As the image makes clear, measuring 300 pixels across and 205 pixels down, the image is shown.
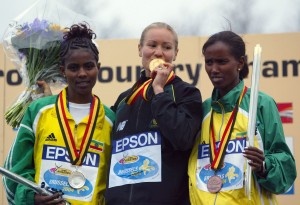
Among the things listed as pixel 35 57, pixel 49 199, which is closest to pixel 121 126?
pixel 49 199

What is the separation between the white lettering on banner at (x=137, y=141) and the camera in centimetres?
423

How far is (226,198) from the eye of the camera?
397 cm

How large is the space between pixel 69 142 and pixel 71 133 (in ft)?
0.18

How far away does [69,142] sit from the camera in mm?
4340

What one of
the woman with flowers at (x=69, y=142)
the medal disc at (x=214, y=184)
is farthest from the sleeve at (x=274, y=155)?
the woman with flowers at (x=69, y=142)

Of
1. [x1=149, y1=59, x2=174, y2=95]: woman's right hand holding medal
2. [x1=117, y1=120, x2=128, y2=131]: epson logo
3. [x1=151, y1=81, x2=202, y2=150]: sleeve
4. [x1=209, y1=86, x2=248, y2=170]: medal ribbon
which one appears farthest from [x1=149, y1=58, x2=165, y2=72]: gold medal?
[x1=209, y1=86, x2=248, y2=170]: medal ribbon

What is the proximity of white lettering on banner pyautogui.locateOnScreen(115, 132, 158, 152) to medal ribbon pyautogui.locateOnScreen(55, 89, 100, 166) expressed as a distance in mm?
177

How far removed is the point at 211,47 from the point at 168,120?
46 cm

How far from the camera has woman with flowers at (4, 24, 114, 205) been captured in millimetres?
4309

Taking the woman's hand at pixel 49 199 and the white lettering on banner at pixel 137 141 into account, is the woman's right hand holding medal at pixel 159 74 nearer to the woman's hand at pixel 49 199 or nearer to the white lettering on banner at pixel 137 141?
the white lettering on banner at pixel 137 141

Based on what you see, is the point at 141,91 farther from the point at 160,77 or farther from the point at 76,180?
the point at 76,180

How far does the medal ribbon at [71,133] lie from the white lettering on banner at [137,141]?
0.58 ft

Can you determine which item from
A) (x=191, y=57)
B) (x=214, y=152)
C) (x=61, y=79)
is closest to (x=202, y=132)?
(x=214, y=152)

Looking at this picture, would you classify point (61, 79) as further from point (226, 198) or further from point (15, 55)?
point (226, 198)
